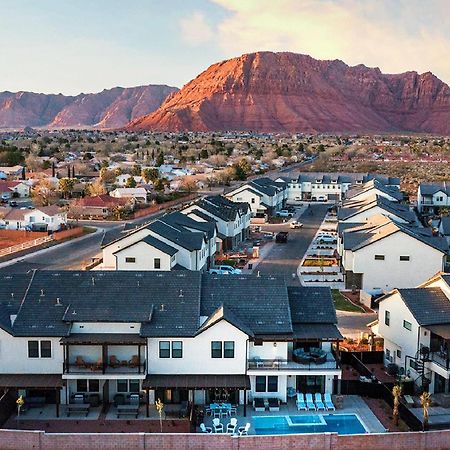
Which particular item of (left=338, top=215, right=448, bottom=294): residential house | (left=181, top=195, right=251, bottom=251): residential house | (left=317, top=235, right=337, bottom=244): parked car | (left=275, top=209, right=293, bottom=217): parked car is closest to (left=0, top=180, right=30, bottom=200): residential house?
(left=275, top=209, right=293, bottom=217): parked car

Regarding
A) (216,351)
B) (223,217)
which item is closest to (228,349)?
(216,351)

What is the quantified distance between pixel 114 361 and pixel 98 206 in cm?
5833

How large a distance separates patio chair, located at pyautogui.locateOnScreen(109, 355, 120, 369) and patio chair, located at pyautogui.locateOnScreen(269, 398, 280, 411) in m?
A: 6.78

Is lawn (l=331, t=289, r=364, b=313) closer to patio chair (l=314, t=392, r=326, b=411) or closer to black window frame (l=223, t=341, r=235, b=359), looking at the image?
patio chair (l=314, t=392, r=326, b=411)

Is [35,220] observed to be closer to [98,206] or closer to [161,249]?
[98,206]

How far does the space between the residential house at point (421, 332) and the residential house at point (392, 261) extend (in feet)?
43.3

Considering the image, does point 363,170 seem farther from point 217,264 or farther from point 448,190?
point 217,264

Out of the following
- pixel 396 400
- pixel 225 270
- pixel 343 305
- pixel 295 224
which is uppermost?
pixel 295 224

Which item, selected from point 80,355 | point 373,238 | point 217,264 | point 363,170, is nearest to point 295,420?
point 80,355

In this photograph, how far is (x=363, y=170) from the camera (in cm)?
14675

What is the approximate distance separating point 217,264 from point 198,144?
Answer: 14480 centimetres

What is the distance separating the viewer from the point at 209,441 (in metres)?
21.8

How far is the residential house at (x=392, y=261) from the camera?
148 feet

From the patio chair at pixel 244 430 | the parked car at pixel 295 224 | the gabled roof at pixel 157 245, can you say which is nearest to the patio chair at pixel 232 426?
the patio chair at pixel 244 430
